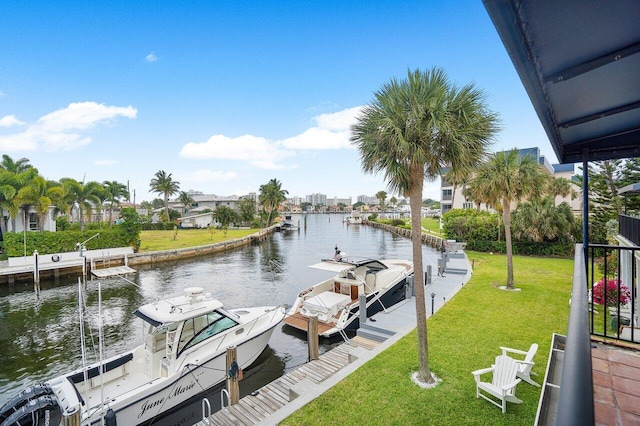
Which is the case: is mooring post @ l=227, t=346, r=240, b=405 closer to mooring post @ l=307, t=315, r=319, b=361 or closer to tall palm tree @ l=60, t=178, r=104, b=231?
mooring post @ l=307, t=315, r=319, b=361

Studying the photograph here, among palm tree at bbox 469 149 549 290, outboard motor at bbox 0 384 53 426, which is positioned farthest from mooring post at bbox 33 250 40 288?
palm tree at bbox 469 149 549 290

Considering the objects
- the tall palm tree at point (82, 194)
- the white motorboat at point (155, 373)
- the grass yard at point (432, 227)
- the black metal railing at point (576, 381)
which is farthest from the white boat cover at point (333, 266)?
the grass yard at point (432, 227)

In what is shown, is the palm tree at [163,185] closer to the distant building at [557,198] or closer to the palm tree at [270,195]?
the palm tree at [270,195]

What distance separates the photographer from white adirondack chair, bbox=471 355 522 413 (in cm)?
677

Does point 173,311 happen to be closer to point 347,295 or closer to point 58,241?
point 347,295

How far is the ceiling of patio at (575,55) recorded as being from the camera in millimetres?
1976

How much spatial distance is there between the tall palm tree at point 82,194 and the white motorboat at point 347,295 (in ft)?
108

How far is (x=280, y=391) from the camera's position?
8531mm

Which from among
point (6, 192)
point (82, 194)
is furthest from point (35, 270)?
point (82, 194)

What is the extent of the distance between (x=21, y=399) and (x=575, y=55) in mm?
11821

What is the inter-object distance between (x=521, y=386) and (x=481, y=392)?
3.72 ft

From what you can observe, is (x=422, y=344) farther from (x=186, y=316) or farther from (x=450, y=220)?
(x=450, y=220)

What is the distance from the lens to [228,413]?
308 inches

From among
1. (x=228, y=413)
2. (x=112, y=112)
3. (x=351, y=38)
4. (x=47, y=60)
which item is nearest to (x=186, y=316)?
(x=228, y=413)
